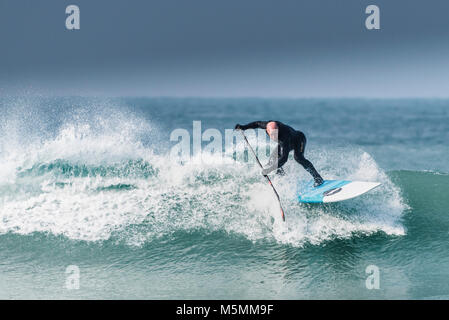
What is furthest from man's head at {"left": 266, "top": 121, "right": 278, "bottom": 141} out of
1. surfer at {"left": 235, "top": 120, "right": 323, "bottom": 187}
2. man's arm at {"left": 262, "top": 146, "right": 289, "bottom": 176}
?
man's arm at {"left": 262, "top": 146, "right": 289, "bottom": 176}

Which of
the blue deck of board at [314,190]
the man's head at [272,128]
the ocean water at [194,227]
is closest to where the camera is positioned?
the ocean water at [194,227]

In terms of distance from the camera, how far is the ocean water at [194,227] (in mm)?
6008

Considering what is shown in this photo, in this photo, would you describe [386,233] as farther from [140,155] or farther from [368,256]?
[140,155]

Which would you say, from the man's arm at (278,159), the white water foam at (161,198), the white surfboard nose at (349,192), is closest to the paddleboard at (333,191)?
the white surfboard nose at (349,192)

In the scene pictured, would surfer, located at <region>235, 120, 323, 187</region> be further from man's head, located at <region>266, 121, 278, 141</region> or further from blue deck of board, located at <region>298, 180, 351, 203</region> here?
blue deck of board, located at <region>298, 180, 351, 203</region>

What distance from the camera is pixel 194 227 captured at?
7.71m

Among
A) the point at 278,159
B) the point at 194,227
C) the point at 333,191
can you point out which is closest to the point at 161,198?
the point at 194,227

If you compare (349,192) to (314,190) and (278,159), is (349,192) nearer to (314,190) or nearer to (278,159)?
(314,190)

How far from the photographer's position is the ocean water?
601cm

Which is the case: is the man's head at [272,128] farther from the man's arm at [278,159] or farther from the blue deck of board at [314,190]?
the blue deck of board at [314,190]

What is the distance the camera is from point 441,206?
870 centimetres
